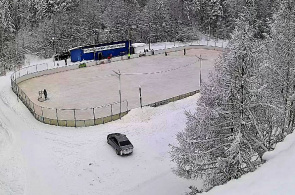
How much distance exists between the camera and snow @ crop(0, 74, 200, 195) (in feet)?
74.9

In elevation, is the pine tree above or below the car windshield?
above

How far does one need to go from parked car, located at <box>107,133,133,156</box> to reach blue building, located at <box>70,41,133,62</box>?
28466mm

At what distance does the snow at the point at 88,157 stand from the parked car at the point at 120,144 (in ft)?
1.36

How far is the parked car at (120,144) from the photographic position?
25.8 metres

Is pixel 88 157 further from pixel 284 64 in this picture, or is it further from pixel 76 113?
pixel 284 64

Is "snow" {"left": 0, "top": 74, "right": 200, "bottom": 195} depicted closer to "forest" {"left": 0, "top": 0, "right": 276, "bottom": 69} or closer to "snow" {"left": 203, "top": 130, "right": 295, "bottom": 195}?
"snow" {"left": 203, "top": 130, "right": 295, "bottom": 195}

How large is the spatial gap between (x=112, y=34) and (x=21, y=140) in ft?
159

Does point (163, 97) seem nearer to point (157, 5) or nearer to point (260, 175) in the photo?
point (260, 175)

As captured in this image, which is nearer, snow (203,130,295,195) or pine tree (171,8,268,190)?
snow (203,130,295,195)

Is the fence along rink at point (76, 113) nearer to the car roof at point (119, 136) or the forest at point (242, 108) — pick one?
the car roof at point (119, 136)

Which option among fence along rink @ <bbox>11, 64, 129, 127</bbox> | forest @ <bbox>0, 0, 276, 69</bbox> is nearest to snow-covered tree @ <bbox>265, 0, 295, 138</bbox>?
fence along rink @ <bbox>11, 64, 129, 127</bbox>

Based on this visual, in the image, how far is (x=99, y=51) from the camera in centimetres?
5497

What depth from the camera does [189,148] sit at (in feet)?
60.2

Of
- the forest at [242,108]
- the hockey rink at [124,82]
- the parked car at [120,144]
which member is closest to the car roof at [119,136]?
the parked car at [120,144]
